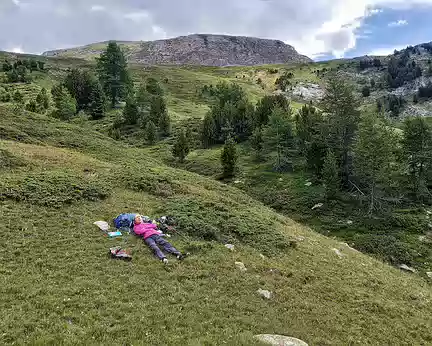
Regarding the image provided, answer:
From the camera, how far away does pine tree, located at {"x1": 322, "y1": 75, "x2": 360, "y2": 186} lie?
154ft

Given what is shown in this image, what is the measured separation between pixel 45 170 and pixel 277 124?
117 feet

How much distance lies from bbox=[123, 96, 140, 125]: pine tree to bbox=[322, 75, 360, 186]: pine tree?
44686mm

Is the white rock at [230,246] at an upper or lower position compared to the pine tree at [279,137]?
lower

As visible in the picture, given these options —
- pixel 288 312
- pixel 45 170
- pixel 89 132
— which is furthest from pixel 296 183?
pixel 288 312

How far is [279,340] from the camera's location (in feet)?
44.9

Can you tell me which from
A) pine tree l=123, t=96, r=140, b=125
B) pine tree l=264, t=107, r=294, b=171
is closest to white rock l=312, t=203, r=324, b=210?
pine tree l=264, t=107, r=294, b=171

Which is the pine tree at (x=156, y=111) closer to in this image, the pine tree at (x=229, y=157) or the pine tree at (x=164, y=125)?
the pine tree at (x=164, y=125)

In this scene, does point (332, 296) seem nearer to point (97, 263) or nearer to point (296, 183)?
point (97, 263)

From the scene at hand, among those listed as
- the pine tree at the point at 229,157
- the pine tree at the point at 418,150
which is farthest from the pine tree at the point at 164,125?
the pine tree at the point at 418,150

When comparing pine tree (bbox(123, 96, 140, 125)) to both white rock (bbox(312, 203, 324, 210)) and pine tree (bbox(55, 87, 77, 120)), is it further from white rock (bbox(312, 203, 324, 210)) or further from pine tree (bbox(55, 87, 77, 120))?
white rock (bbox(312, 203, 324, 210))

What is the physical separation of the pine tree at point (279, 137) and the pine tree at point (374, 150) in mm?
14755

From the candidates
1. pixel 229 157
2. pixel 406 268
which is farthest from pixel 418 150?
pixel 229 157

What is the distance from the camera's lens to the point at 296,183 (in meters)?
49.7

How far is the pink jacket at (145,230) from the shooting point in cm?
2034
